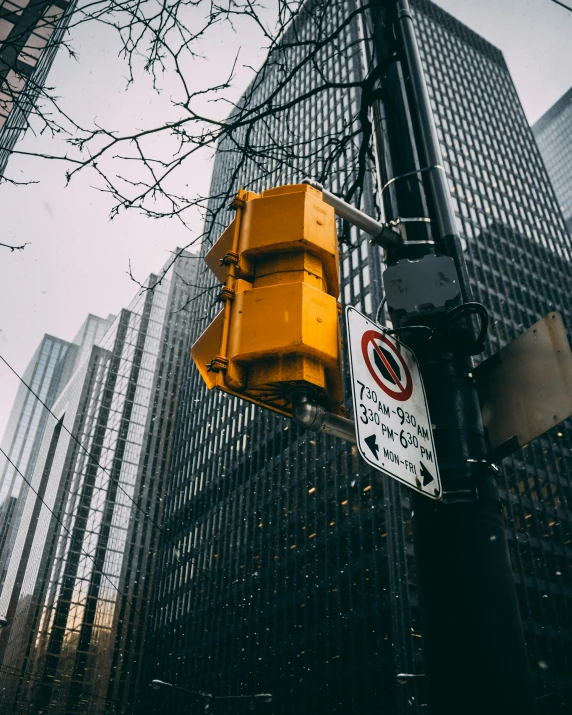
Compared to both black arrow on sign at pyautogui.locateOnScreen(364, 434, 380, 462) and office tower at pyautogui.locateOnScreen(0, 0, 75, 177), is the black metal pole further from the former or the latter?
office tower at pyautogui.locateOnScreen(0, 0, 75, 177)

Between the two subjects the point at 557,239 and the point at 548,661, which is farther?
the point at 557,239

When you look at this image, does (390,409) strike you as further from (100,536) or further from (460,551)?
(100,536)

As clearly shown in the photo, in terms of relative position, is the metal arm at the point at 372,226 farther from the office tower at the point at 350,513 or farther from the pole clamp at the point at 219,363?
the office tower at the point at 350,513

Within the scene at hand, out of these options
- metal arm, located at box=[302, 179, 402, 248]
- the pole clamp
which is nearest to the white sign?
the pole clamp

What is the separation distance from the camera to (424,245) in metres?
3.40

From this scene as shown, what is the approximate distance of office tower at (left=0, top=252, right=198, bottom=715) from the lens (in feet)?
302

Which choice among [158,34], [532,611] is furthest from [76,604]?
[158,34]

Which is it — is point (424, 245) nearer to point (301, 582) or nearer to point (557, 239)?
point (301, 582)

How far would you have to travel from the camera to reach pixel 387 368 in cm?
289

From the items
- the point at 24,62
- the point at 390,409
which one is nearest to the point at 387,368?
the point at 390,409

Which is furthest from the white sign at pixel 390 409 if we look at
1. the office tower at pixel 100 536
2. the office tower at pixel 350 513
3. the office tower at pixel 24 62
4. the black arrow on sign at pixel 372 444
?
the office tower at pixel 100 536

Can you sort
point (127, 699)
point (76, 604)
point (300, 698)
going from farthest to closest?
point (76, 604) → point (127, 699) → point (300, 698)

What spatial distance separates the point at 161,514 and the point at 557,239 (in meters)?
72.3

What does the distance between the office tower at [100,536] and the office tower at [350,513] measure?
19.4 ft
